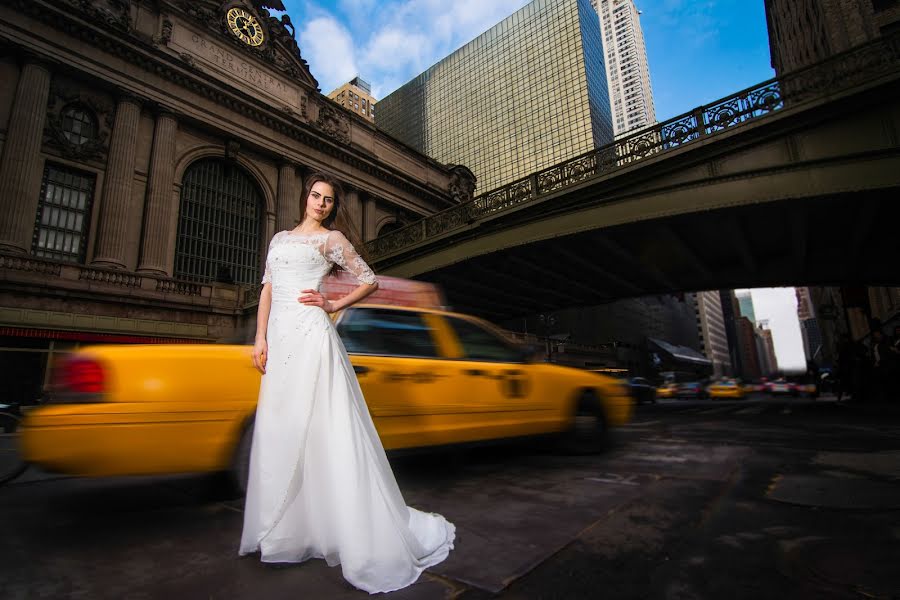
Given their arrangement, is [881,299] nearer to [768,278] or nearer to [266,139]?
[768,278]

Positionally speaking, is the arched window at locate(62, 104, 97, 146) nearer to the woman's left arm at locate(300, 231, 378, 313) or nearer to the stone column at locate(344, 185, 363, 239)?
the stone column at locate(344, 185, 363, 239)

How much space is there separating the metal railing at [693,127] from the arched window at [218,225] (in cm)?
1366

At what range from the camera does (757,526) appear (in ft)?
8.23

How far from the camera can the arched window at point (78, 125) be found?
766 inches

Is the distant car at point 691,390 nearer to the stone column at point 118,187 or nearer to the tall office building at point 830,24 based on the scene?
the tall office building at point 830,24

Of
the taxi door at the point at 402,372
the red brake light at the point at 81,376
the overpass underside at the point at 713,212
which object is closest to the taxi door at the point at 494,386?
the taxi door at the point at 402,372

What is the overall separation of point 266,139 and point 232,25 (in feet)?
23.3

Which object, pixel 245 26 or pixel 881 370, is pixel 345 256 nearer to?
pixel 881 370

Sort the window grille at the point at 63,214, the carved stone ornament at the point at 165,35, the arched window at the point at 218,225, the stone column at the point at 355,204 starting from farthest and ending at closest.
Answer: the stone column at the point at 355,204 < the arched window at the point at 218,225 < the carved stone ornament at the point at 165,35 < the window grille at the point at 63,214

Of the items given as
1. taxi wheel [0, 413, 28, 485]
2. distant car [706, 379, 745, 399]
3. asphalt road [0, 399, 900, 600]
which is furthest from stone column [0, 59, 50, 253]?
distant car [706, 379, 745, 399]

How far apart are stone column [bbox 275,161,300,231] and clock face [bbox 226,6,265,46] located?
7869mm

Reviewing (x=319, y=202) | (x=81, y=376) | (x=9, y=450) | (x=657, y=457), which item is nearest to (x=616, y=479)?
(x=657, y=457)

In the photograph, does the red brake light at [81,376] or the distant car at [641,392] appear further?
the distant car at [641,392]

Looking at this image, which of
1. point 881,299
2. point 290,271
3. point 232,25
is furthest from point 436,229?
point 881,299
